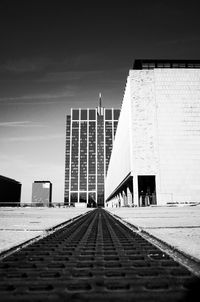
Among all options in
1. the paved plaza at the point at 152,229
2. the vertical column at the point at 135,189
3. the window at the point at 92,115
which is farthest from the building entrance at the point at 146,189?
the window at the point at 92,115

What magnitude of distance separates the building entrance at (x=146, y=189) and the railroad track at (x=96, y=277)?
146 feet

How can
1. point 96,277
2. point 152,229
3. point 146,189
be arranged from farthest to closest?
point 146,189 < point 152,229 < point 96,277

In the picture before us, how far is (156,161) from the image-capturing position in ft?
144

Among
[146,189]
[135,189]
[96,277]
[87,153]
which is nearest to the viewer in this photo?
[96,277]

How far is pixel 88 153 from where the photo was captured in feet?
603

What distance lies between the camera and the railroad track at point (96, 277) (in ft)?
4.55

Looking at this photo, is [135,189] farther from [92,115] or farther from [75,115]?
[92,115]

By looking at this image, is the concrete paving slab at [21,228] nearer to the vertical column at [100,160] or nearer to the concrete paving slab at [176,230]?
the concrete paving slab at [176,230]

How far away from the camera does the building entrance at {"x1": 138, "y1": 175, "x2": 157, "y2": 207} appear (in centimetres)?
4716

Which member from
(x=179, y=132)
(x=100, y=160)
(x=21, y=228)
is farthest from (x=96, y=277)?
(x=100, y=160)

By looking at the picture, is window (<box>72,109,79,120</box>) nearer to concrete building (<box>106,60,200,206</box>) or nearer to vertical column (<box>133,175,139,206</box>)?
concrete building (<box>106,60,200,206</box>)

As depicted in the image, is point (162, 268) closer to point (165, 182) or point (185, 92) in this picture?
point (165, 182)

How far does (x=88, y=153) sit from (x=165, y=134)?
141015 mm

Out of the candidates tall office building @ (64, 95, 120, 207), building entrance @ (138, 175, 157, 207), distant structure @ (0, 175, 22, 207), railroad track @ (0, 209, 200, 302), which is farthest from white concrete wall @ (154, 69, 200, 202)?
tall office building @ (64, 95, 120, 207)
